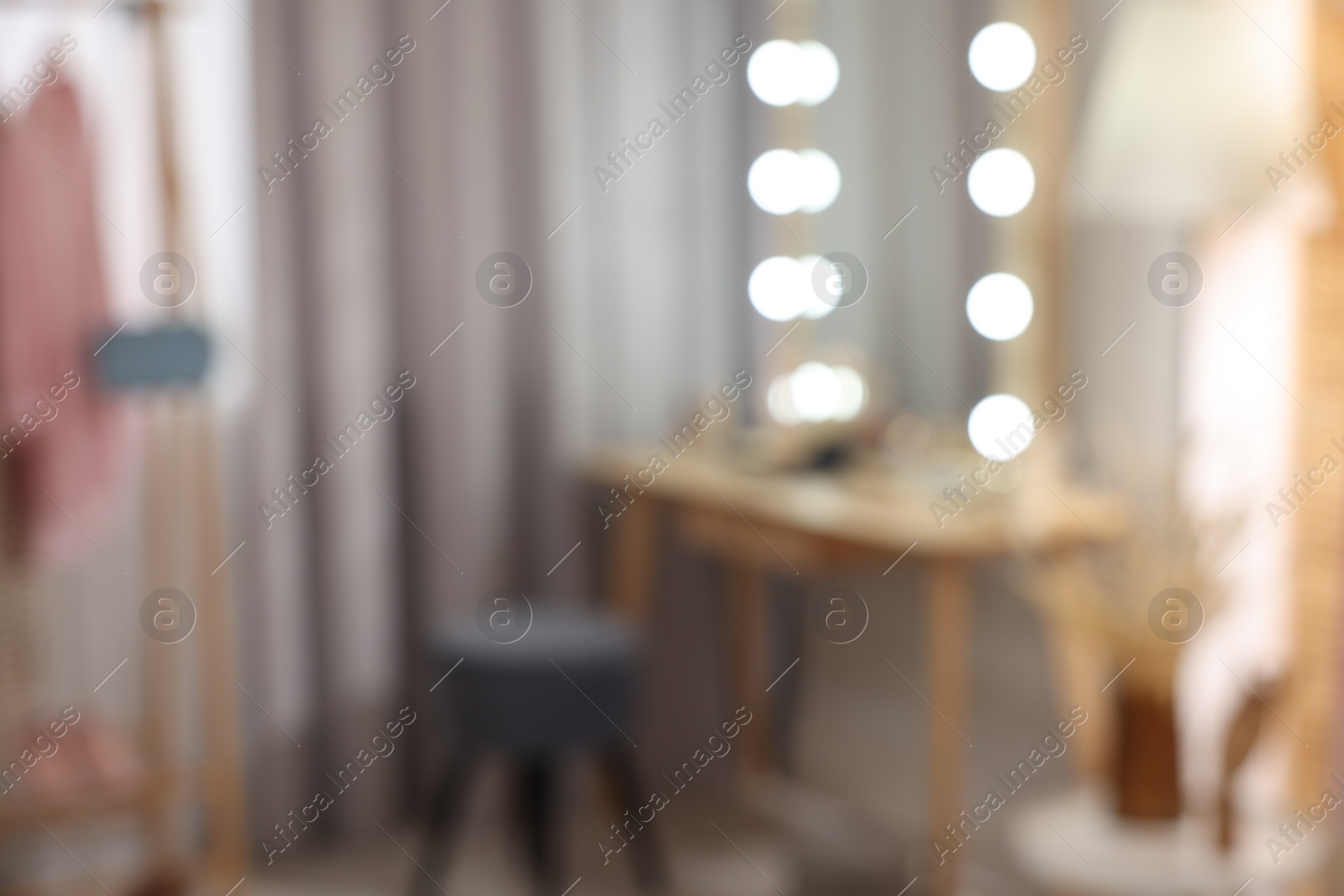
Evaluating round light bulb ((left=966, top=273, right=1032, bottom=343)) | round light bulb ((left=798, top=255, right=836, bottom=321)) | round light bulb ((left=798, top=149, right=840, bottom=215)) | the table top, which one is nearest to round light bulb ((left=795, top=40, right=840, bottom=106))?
round light bulb ((left=798, top=149, right=840, bottom=215))

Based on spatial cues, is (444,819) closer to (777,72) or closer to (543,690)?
(543,690)

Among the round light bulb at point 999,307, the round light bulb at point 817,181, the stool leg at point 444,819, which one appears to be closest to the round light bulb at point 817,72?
the round light bulb at point 817,181

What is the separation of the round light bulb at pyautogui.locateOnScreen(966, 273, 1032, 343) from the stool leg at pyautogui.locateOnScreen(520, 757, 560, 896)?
43.8 inches

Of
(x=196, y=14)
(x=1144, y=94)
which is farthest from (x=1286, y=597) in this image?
(x=196, y=14)

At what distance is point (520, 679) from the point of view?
203 centimetres

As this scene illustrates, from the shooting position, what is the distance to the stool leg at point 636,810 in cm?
225

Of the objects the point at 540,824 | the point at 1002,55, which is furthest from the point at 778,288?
the point at 540,824

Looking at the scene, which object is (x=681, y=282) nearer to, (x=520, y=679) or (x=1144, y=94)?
(x=520, y=679)

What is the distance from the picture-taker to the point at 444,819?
2.47m

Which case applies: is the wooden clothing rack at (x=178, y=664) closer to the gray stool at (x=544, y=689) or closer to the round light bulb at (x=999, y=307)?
the gray stool at (x=544, y=689)

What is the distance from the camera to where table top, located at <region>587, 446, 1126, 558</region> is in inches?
76.2

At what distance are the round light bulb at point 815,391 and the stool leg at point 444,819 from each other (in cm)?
101

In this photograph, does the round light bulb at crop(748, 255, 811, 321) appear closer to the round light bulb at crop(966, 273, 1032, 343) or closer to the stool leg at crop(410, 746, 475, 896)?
the round light bulb at crop(966, 273, 1032, 343)

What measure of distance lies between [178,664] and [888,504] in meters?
1.41
